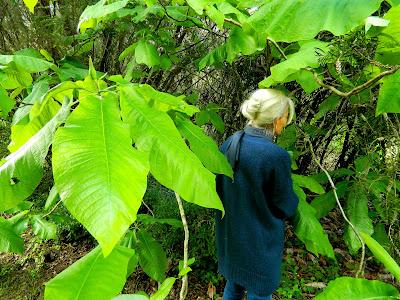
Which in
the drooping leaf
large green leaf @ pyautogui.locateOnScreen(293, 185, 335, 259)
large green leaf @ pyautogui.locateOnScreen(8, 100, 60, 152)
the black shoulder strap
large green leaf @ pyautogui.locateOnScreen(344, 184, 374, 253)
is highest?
large green leaf @ pyautogui.locateOnScreen(8, 100, 60, 152)

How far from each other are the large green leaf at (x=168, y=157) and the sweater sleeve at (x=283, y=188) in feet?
4.30

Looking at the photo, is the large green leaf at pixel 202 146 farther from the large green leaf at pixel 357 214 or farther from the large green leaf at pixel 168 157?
the large green leaf at pixel 357 214

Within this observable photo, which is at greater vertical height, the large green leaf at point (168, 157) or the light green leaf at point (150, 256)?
the large green leaf at point (168, 157)

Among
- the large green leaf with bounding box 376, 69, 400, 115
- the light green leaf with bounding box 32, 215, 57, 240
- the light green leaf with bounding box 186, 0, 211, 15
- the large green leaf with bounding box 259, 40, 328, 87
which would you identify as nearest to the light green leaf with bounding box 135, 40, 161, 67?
the light green leaf with bounding box 186, 0, 211, 15

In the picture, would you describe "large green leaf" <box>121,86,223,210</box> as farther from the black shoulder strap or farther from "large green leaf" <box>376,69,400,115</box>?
the black shoulder strap

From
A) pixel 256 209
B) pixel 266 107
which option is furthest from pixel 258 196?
pixel 266 107

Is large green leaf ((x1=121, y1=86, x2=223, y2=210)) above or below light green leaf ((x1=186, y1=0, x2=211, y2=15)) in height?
below

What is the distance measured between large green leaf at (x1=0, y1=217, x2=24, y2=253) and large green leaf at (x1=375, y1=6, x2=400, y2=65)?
1.75 metres

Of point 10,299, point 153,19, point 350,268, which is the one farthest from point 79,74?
point 350,268

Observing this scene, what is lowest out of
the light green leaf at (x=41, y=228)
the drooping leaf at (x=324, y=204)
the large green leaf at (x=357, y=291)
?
the drooping leaf at (x=324, y=204)

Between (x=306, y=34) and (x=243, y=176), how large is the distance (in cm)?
148

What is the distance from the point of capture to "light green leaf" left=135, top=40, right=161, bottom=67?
2299 mm

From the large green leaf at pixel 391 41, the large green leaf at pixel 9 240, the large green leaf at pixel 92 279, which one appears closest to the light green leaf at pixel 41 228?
the large green leaf at pixel 9 240

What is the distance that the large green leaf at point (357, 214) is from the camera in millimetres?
2260
